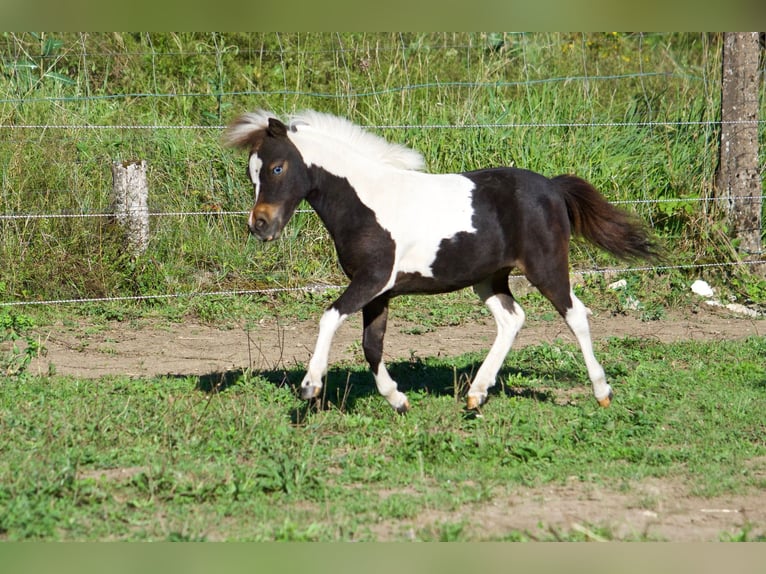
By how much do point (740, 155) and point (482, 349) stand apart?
4143 millimetres

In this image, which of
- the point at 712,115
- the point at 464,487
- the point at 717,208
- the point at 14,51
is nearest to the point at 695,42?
the point at 712,115

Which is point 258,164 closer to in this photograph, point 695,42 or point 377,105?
point 377,105

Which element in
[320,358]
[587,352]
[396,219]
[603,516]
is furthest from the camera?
[587,352]

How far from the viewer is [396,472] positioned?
5.24 metres

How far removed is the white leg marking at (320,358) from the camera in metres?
5.72

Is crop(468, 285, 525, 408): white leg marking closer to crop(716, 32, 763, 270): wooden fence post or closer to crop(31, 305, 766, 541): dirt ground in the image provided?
crop(31, 305, 766, 541): dirt ground

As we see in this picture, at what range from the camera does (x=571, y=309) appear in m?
6.61

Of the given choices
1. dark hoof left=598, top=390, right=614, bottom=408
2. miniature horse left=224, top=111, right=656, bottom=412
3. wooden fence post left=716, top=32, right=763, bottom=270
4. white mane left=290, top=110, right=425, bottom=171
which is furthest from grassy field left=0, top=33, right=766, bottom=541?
white mane left=290, top=110, right=425, bottom=171

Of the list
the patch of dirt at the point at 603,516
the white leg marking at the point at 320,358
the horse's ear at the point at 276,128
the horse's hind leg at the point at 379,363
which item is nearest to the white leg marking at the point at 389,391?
the horse's hind leg at the point at 379,363

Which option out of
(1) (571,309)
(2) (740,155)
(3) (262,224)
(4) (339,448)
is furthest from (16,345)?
(2) (740,155)

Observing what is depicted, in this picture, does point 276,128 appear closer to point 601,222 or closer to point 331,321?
point 331,321

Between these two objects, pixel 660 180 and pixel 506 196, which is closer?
pixel 506 196

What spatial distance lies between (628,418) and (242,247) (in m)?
5.13

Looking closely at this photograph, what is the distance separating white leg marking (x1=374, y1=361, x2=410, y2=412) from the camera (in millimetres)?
6344
